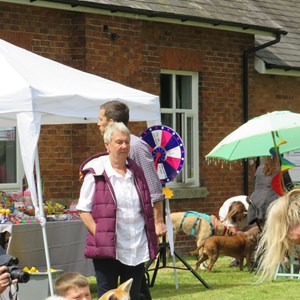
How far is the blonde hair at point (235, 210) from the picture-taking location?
15078 mm

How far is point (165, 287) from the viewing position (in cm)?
1266

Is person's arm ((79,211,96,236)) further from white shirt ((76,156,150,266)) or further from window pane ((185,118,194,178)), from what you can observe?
window pane ((185,118,194,178))

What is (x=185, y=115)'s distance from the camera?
56.1 ft

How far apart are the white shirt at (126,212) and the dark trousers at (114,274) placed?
0.29ft

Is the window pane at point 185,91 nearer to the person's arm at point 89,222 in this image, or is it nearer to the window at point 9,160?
the window at point 9,160

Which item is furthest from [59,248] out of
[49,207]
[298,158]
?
[298,158]

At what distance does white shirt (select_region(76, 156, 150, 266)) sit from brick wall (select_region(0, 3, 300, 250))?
21.3 ft

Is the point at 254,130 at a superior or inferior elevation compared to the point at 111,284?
superior

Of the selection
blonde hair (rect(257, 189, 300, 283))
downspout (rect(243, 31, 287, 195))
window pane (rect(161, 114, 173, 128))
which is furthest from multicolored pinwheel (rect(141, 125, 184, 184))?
downspout (rect(243, 31, 287, 195))

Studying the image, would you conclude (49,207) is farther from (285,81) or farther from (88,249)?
(285,81)

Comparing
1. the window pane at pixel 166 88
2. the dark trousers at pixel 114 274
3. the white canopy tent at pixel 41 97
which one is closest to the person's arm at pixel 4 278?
the dark trousers at pixel 114 274

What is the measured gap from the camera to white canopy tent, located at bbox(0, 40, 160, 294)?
956cm

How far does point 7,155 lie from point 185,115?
3.68 metres

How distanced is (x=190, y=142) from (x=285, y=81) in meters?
2.92
